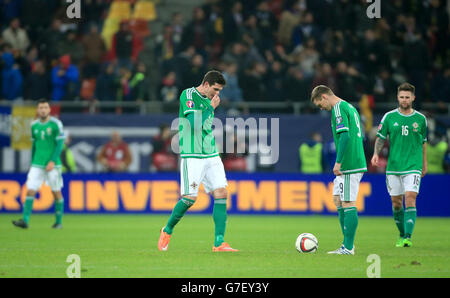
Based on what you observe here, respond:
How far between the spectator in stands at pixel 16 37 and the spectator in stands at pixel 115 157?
14.0 ft

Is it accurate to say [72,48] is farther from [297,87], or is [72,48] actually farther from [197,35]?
[297,87]

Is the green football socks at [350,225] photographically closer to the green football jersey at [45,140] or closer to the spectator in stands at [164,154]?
the green football jersey at [45,140]

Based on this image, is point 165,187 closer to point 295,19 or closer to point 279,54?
point 279,54

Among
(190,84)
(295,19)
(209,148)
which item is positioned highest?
(295,19)

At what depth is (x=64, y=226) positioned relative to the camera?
17.1m

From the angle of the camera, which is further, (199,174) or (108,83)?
(108,83)

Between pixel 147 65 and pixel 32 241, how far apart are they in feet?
39.0

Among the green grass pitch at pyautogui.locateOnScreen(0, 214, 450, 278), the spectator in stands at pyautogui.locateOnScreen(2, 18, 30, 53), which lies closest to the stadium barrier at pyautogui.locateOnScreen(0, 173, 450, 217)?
the green grass pitch at pyautogui.locateOnScreen(0, 214, 450, 278)

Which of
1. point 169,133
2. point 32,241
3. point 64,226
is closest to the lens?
point 32,241

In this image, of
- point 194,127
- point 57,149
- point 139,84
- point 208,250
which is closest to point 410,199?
point 208,250

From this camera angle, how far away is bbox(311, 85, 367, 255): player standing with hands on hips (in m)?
10.9

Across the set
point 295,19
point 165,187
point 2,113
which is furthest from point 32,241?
point 295,19

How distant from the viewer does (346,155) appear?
1112 cm

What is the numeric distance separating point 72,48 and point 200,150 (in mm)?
13309
